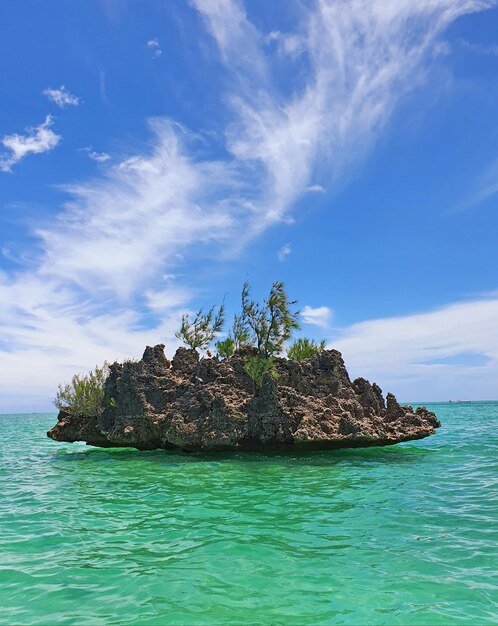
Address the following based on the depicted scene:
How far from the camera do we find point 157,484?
14.1m

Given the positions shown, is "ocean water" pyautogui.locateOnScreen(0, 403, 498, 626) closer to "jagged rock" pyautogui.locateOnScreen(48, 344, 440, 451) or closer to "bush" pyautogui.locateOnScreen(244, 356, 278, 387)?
"jagged rock" pyautogui.locateOnScreen(48, 344, 440, 451)

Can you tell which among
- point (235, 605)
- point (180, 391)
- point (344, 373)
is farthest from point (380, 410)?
point (235, 605)

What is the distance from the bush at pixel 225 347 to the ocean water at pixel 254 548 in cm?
1239

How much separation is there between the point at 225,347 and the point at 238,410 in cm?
735

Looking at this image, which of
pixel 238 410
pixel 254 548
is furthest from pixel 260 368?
pixel 254 548

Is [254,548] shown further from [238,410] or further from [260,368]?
[260,368]

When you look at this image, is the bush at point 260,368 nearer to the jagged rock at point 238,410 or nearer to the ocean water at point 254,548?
the jagged rock at point 238,410

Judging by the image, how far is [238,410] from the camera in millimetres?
20484

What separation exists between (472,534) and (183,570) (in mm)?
5177

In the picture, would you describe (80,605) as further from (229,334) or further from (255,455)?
(229,334)

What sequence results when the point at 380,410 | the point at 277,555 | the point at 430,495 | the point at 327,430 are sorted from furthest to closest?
the point at 380,410 < the point at 327,430 < the point at 430,495 < the point at 277,555

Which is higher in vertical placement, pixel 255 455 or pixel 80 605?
pixel 255 455

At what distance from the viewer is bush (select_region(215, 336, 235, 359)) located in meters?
27.3

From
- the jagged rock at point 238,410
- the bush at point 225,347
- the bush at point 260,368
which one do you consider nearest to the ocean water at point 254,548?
the jagged rock at point 238,410
